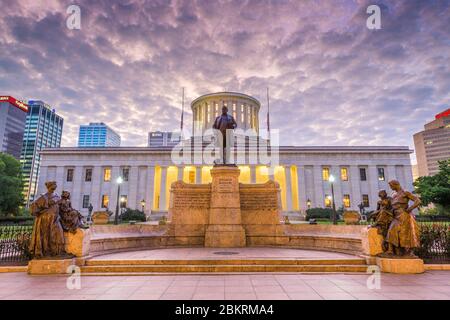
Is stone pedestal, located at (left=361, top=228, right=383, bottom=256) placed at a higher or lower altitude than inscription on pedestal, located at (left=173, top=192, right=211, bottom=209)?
lower

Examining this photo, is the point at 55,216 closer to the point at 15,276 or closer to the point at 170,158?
the point at 15,276

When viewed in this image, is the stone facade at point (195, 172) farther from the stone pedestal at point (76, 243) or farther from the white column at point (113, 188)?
the stone pedestal at point (76, 243)

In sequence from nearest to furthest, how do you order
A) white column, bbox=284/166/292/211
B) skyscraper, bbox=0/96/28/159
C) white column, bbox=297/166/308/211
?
white column, bbox=284/166/292/211, white column, bbox=297/166/308/211, skyscraper, bbox=0/96/28/159

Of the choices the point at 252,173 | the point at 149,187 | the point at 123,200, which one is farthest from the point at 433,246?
the point at 123,200

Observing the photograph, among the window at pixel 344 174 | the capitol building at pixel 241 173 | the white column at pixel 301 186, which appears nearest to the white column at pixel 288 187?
the capitol building at pixel 241 173

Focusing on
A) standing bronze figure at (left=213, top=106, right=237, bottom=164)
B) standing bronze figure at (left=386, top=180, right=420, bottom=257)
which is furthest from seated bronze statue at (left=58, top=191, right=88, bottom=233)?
standing bronze figure at (left=386, top=180, right=420, bottom=257)

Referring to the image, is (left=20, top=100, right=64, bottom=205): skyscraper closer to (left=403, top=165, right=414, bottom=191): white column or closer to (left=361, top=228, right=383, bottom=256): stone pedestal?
(left=403, top=165, right=414, bottom=191): white column

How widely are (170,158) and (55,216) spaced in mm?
50621

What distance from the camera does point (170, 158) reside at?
5878 cm

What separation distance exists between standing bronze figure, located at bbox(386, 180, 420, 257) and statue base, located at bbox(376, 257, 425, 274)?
24 cm

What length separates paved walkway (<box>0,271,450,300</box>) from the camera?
604 cm

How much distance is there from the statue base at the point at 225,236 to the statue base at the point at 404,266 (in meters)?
6.25

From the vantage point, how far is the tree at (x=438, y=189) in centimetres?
3825

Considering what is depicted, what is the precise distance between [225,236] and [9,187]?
48063mm
